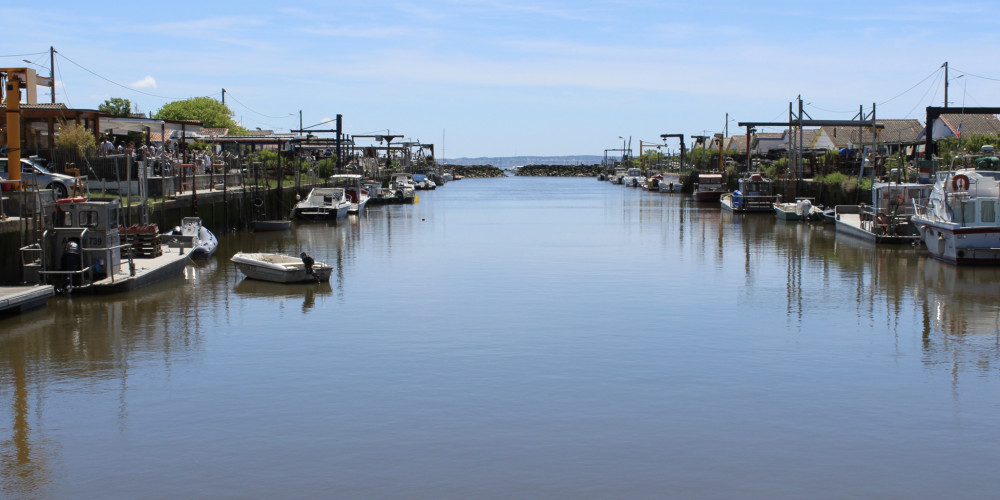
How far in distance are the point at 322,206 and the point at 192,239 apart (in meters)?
21.9

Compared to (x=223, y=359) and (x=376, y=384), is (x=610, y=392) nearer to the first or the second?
(x=376, y=384)

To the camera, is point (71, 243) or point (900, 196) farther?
point (900, 196)

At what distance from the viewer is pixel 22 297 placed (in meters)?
22.3

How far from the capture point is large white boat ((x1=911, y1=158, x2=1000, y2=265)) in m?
31.2

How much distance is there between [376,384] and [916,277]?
68.2ft

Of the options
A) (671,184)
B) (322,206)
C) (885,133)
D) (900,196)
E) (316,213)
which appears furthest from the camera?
(671,184)

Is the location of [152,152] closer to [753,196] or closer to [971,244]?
[971,244]

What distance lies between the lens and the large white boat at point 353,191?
2552 inches

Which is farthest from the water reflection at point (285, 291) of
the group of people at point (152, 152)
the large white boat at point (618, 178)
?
the large white boat at point (618, 178)

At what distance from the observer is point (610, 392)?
15.9 m

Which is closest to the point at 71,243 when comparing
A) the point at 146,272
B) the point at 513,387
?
the point at 146,272

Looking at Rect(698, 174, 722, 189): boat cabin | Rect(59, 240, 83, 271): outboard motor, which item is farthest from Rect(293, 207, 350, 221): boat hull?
Rect(698, 174, 722, 189): boat cabin

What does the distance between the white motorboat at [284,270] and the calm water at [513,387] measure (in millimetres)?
477

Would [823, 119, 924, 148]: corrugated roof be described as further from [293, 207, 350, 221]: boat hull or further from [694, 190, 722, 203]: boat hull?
[293, 207, 350, 221]: boat hull
